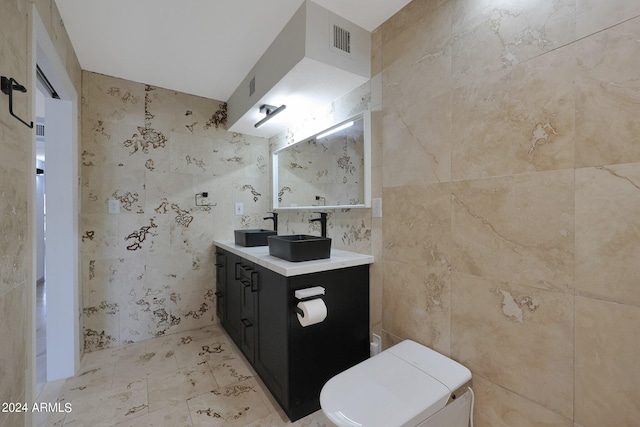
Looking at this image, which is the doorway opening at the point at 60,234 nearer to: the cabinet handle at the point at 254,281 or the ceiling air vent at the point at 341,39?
the cabinet handle at the point at 254,281

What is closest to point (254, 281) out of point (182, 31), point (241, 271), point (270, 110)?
point (241, 271)

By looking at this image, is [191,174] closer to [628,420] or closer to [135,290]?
[135,290]

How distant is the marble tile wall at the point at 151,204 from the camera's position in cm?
219

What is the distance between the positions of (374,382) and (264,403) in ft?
2.90

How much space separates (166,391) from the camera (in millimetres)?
1688

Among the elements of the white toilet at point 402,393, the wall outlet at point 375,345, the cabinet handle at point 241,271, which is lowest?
the wall outlet at point 375,345

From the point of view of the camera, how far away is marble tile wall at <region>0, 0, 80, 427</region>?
2.94 ft

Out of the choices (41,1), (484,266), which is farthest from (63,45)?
(484,266)

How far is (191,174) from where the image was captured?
8.41ft

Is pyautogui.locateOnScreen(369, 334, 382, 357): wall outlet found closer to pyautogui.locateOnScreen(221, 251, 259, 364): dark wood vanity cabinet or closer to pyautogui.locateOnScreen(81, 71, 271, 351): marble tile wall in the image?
pyautogui.locateOnScreen(221, 251, 259, 364): dark wood vanity cabinet

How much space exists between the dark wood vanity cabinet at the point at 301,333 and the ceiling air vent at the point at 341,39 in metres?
1.32

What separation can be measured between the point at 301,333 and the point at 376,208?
860 millimetres

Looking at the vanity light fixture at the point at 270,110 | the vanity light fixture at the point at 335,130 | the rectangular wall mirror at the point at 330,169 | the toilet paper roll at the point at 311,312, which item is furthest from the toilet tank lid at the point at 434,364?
the vanity light fixture at the point at 270,110

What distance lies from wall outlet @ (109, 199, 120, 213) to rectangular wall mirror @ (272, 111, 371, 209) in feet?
4.62
